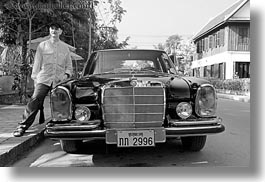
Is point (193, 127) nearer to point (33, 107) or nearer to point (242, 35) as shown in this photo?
point (33, 107)

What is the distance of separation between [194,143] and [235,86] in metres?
15.8

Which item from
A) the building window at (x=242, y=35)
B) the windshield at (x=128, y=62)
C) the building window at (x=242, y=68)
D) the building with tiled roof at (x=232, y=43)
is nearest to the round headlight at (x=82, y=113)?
the windshield at (x=128, y=62)

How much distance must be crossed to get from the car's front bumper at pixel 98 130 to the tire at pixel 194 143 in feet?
2.33

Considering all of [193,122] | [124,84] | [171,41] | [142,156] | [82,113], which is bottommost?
[142,156]

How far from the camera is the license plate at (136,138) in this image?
3.62 metres

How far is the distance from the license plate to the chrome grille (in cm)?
16

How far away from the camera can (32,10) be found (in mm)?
10328

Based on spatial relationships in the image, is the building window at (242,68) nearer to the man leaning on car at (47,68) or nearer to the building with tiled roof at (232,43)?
the building with tiled roof at (232,43)

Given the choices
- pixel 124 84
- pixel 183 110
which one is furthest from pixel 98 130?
pixel 183 110

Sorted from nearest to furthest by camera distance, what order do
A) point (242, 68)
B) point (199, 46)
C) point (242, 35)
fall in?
point (242, 68), point (242, 35), point (199, 46)

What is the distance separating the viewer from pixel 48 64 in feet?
17.9

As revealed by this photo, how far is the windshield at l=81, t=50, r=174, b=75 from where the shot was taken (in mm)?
5074

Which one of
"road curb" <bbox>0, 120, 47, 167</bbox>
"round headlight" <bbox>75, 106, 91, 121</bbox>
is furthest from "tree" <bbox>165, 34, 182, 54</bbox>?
"round headlight" <bbox>75, 106, 91, 121</bbox>

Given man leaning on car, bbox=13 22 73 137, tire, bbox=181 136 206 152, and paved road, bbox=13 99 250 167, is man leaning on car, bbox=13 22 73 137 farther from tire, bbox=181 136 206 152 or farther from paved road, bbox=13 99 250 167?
tire, bbox=181 136 206 152
